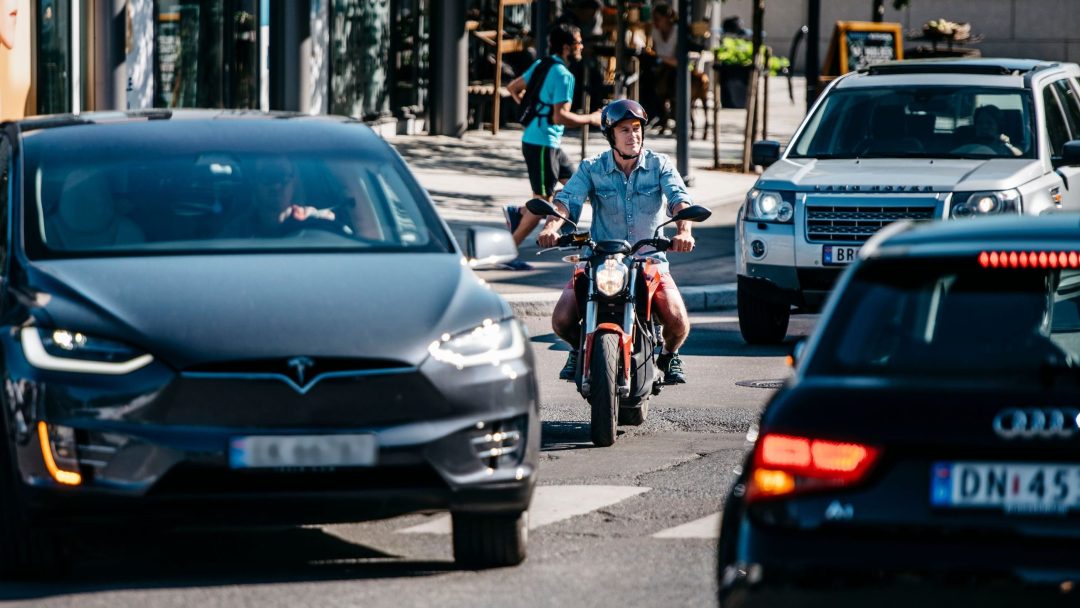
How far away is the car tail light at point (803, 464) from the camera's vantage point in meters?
4.56

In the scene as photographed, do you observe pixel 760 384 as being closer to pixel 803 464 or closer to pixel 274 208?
pixel 274 208

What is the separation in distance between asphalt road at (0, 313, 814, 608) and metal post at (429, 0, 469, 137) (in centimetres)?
1753

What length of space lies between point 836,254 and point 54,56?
906cm

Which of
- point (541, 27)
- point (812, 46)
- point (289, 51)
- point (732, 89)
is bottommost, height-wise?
point (732, 89)

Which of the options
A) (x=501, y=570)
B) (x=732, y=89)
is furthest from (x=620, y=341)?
(x=732, y=89)

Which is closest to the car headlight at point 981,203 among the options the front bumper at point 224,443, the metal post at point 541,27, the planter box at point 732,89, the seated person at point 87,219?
the seated person at point 87,219

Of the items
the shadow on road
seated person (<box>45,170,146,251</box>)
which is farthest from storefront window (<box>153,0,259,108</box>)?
the shadow on road

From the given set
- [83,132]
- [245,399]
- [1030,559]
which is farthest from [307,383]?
[1030,559]

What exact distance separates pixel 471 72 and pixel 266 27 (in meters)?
6.47

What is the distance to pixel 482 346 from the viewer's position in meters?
6.62

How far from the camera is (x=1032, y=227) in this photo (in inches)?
201

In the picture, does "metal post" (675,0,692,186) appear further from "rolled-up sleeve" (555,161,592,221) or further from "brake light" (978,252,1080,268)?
"brake light" (978,252,1080,268)

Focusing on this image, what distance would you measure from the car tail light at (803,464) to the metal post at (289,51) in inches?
746

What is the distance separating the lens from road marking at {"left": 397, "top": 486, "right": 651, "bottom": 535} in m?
7.67
